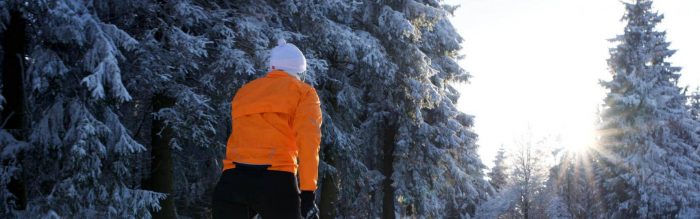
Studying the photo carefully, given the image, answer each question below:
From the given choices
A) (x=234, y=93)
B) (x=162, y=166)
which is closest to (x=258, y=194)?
(x=234, y=93)

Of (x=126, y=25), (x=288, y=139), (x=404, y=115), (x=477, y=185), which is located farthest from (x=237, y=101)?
(x=477, y=185)

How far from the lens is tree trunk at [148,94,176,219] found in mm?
11320

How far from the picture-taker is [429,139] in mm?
19156

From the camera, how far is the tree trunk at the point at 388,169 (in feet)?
62.0

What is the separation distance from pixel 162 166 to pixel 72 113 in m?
3.23

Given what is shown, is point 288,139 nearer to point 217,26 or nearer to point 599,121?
point 217,26

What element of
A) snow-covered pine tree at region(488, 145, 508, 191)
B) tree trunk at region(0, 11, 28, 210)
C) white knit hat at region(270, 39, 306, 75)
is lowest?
white knit hat at region(270, 39, 306, 75)

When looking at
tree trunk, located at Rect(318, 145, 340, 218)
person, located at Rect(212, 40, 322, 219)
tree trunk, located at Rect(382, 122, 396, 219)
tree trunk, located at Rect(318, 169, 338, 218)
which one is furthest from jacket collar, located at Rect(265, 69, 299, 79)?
tree trunk, located at Rect(382, 122, 396, 219)

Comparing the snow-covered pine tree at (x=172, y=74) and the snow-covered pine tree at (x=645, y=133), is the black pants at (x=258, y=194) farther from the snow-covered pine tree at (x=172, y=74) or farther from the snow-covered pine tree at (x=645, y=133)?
the snow-covered pine tree at (x=645, y=133)

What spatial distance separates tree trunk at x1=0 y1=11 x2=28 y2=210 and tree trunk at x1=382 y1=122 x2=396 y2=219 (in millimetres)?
11432

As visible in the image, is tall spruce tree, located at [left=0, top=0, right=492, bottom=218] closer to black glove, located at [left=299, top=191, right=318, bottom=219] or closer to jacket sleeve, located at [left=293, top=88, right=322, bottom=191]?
jacket sleeve, located at [left=293, top=88, right=322, bottom=191]

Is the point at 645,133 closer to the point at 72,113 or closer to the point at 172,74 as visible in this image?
the point at 172,74

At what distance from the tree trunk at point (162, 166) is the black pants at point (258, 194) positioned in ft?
26.3

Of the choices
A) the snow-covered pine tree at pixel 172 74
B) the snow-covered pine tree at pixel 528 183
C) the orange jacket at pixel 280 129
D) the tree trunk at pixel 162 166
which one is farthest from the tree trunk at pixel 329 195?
the snow-covered pine tree at pixel 528 183
